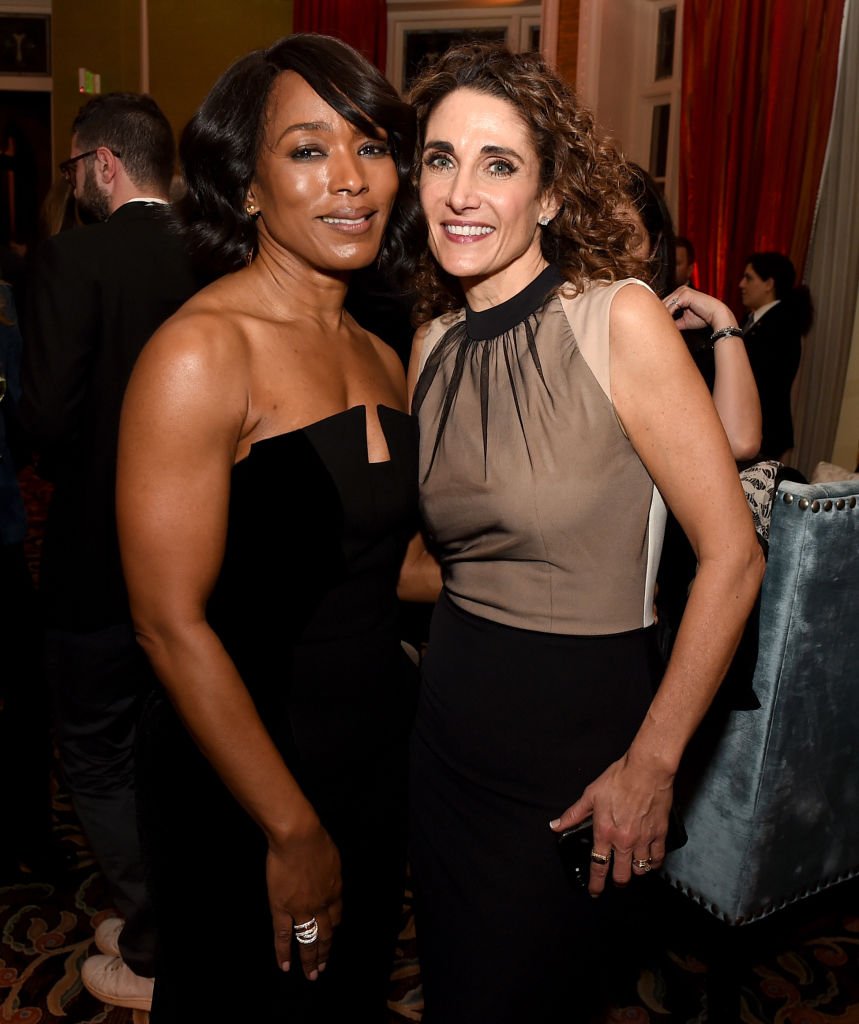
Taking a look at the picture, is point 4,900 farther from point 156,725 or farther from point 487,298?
point 487,298

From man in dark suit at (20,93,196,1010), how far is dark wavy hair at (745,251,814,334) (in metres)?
3.98

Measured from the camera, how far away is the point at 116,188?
2.29 meters

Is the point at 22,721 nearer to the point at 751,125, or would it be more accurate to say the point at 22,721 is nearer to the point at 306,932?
the point at 306,932

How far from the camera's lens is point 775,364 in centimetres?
514

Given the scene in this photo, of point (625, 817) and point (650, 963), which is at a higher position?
point (625, 817)

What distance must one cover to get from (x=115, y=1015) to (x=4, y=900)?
58 cm

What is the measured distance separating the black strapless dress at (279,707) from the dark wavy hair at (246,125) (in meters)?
0.38

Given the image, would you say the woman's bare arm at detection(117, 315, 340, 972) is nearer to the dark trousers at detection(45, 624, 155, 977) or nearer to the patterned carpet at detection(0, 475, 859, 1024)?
the dark trousers at detection(45, 624, 155, 977)

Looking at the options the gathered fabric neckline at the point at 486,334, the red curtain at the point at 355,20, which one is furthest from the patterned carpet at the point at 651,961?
the red curtain at the point at 355,20

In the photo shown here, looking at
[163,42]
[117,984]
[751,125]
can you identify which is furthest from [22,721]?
[163,42]

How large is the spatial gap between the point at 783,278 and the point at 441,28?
404 centimetres

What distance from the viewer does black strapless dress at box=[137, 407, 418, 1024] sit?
1.32 meters

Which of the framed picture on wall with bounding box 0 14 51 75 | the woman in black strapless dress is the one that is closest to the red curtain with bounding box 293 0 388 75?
the framed picture on wall with bounding box 0 14 51 75

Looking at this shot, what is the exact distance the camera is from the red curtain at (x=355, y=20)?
746cm
